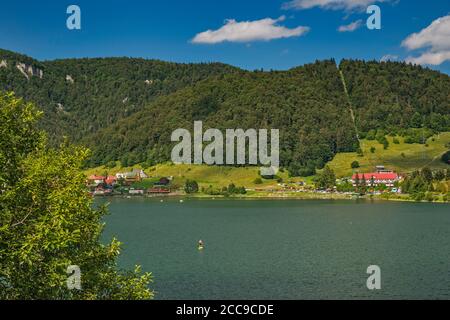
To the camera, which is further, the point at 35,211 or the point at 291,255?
the point at 291,255

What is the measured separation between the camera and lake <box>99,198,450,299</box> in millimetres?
65438

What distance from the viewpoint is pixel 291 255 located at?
94250mm

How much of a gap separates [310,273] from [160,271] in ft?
69.9

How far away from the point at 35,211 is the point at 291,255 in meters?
73.9

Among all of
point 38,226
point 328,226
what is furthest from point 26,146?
point 328,226

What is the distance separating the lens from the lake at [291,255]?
6544cm

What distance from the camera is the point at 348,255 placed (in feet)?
310

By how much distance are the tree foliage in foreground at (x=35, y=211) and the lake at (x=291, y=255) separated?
35.6m

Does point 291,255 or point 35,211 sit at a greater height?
point 35,211

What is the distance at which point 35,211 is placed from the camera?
965 inches

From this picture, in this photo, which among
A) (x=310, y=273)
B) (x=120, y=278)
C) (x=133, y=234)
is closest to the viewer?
(x=120, y=278)

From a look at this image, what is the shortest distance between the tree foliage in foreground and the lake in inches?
1402
